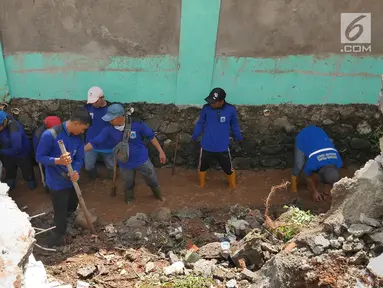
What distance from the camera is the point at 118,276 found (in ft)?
16.2

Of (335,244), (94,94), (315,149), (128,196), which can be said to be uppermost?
(94,94)

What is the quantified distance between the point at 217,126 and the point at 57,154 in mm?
2374

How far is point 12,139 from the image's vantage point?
6254mm

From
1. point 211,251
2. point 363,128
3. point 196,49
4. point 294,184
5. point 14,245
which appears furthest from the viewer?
point 363,128

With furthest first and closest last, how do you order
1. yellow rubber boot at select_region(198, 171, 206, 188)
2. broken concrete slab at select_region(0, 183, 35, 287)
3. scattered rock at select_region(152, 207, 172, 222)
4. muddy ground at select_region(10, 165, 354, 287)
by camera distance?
yellow rubber boot at select_region(198, 171, 206, 188) → scattered rock at select_region(152, 207, 172, 222) → muddy ground at select_region(10, 165, 354, 287) → broken concrete slab at select_region(0, 183, 35, 287)

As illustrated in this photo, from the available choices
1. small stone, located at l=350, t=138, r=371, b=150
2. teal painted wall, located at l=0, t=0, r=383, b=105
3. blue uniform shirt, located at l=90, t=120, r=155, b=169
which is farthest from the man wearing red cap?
small stone, located at l=350, t=138, r=371, b=150

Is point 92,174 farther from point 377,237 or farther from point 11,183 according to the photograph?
point 377,237

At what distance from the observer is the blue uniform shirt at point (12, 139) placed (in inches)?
245

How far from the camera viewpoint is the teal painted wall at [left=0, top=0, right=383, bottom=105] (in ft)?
21.8

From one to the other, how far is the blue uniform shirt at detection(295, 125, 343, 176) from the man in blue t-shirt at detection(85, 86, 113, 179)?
9.60 ft

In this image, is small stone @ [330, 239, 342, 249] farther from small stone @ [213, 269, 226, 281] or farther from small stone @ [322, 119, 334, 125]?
small stone @ [322, 119, 334, 125]

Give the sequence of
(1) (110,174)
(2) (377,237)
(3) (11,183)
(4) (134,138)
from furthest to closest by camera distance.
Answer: (1) (110,174)
(3) (11,183)
(4) (134,138)
(2) (377,237)

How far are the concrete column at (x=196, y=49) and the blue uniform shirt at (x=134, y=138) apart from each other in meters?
1.12

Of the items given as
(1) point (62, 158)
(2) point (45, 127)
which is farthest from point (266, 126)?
(1) point (62, 158)
